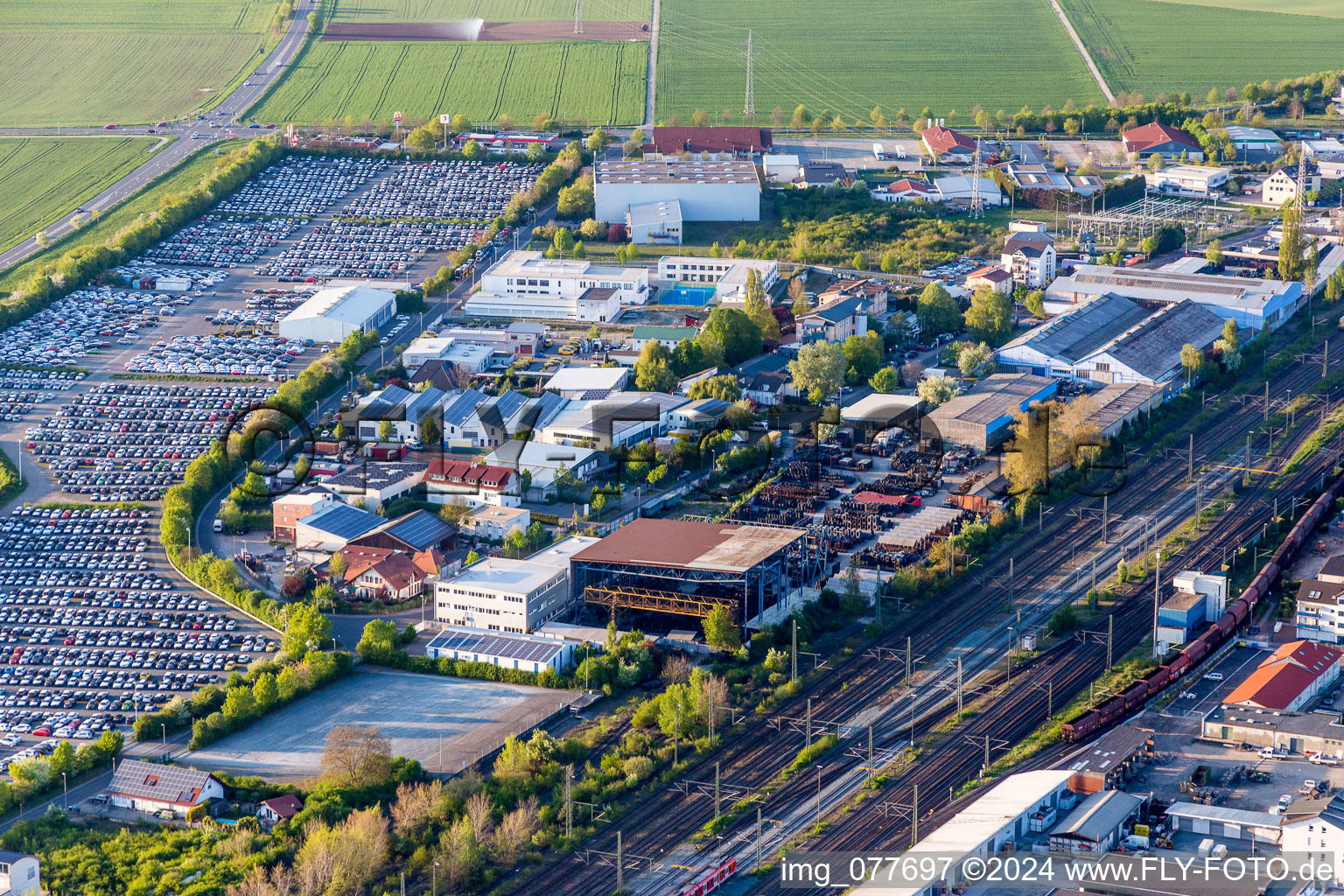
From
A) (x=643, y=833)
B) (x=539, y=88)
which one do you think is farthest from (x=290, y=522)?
(x=539, y=88)

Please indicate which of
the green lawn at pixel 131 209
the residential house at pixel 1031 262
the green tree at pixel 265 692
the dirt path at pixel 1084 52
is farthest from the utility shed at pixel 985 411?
the dirt path at pixel 1084 52

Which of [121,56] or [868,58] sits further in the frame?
[121,56]

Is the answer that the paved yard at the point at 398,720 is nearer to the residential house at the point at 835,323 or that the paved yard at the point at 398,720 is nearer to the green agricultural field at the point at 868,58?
the residential house at the point at 835,323

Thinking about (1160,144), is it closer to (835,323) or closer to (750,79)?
(750,79)

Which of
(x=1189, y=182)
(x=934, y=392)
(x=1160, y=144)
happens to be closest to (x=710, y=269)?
(x=934, y=392)

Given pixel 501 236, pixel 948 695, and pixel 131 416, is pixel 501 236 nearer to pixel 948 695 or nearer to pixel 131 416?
pixel 131 416

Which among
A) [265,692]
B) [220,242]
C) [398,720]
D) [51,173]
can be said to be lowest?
[398,720]
